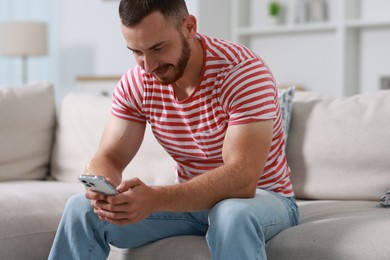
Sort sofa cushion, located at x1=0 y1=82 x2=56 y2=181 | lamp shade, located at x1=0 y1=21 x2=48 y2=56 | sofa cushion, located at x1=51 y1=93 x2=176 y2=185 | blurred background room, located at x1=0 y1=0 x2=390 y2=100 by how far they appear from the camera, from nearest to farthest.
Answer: sofa cushion, located at x1=51 y1=93 x2=176 y2=185
sofa cushion, located at x1=0 y1=82 x2=56 y2=181
blurred background room, located at x1=0 y1=0 x2=390 y2=100
lamp shade, located at x1=0 y1=21 x2=48 y2=56

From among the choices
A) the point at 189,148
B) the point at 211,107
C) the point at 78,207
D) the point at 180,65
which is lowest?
the point at 78,207

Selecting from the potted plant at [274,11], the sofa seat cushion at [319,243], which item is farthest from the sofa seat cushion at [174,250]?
the potted plant at [274,11]

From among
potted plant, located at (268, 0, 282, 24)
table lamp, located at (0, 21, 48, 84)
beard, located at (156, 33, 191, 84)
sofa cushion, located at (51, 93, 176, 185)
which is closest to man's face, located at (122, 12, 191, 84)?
beard, located at (156, 33, 191, 84)

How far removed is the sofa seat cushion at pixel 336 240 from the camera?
1812mm

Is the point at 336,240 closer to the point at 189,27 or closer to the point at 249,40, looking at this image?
the point at 189,27

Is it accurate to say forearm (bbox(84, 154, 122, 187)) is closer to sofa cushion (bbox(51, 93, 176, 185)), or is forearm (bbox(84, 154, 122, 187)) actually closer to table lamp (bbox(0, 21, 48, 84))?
sofa cushion (bbox(51, 93, 176, 185))

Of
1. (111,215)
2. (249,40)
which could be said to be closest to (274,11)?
(249,40)

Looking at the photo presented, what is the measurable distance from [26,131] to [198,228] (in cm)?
118

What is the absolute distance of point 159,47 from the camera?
1906mm

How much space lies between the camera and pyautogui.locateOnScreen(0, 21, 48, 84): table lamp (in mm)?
5359

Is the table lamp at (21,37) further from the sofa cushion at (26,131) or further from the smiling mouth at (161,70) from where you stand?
the smiling mouth at (161,70)

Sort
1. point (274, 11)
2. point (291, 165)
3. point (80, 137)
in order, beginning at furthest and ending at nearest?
point (274, 11)
point (80, 137)
point (291, 165)

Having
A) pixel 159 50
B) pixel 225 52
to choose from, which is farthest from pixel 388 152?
pixel 159 50

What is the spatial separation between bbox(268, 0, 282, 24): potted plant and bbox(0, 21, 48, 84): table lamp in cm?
160
